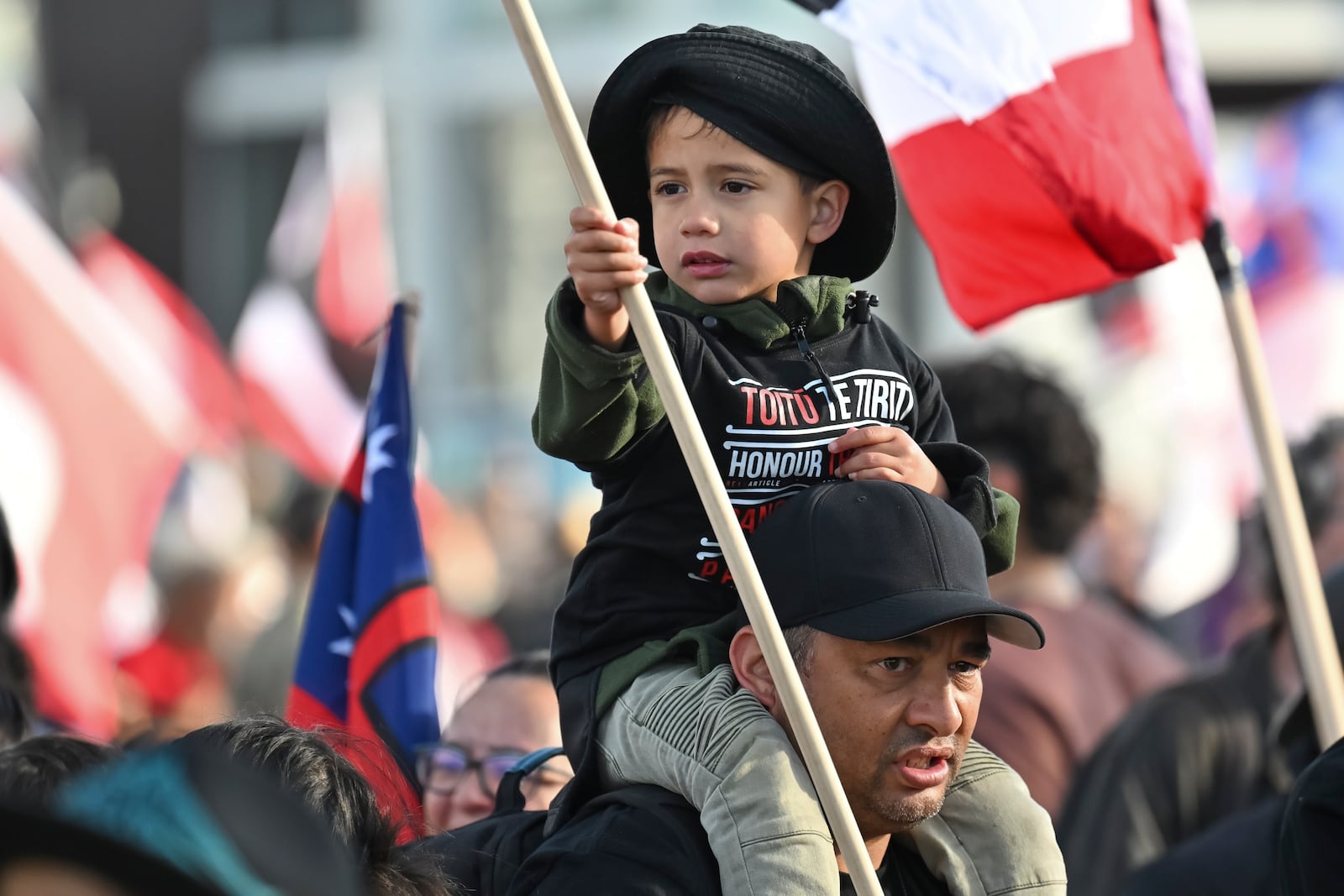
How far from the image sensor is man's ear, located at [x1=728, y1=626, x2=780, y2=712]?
266 cm

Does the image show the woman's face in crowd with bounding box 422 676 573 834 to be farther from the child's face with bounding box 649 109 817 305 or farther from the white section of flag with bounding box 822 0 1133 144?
the white section of flag with bounding box 822 0 1133 144

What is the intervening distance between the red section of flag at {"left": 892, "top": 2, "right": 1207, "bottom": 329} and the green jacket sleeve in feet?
4.70

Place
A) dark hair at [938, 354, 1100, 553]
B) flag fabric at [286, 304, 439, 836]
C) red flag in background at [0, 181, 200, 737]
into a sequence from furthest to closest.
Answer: red flag in background at [0, 181, 200, 737] < dark hair at [938, 354, 1100, 553] < flag fabric at [286, 304, 439, 836]

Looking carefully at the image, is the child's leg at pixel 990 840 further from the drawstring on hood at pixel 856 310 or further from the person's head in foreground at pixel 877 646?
the drawstring on hood at pixel 856 310

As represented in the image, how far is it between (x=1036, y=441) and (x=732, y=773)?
331 centimetres

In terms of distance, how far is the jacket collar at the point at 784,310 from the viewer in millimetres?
2773

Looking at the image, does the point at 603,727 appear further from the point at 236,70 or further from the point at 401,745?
the point at 236,70

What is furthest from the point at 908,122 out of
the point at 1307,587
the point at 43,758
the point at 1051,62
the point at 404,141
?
the point at 404,141

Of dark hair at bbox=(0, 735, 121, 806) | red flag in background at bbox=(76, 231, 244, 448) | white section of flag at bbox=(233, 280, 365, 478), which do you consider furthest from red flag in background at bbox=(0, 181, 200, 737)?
dark hair at bbox=(0, 735, 121, 806)

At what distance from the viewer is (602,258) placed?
2457mm

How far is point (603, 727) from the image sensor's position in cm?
272

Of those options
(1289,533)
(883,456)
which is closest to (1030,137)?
(1289,533)

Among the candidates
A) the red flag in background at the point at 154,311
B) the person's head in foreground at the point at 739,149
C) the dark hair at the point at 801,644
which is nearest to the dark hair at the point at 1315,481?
the person's head in foreground at the point at 739,149

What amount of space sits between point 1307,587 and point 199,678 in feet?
16.0
